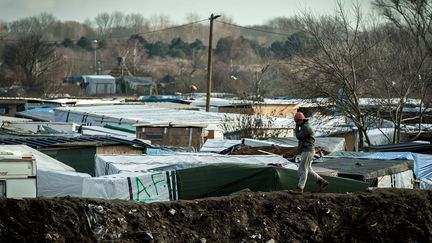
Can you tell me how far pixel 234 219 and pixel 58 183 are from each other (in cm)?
632

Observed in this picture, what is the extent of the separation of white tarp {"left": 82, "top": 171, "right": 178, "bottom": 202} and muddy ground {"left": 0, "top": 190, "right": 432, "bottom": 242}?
310cm

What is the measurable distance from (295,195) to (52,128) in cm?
1972

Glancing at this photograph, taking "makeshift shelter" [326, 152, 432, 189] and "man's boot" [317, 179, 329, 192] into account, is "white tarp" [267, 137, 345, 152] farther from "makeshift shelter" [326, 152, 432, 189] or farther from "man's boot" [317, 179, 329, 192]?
"man's boot" [317, 179, 329, 192]

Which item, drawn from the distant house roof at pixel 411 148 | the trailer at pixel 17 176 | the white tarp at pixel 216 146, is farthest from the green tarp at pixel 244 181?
the distant house roof at pixel 411 148

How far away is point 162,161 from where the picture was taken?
21.8m

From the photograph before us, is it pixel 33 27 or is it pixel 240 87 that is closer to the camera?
pixel 240 87

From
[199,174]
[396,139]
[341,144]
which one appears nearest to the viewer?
[199,174]

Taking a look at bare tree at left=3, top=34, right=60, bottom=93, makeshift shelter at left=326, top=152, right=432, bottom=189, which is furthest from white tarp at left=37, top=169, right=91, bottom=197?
bare tree at left=3, top=34, right=60, bottom=93

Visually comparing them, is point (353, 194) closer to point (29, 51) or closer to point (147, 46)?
point (29, 51)

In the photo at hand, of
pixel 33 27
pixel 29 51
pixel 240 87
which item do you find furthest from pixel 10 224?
pixel 33 27

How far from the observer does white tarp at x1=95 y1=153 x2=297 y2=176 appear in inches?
815

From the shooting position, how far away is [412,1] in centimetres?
5722

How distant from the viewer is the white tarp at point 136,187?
712 inches

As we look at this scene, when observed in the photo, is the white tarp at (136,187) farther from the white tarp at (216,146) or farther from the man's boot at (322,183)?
the white tarp at (216,146)
